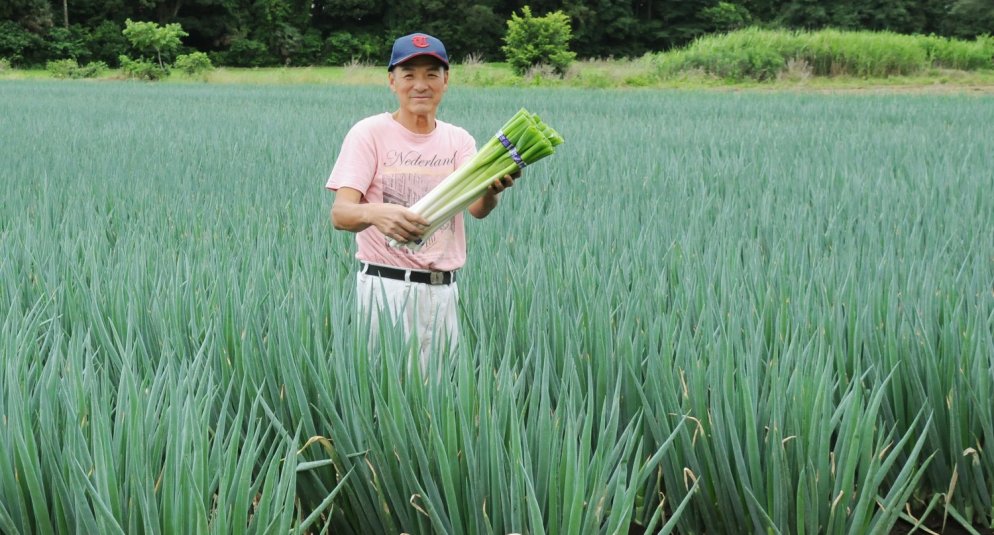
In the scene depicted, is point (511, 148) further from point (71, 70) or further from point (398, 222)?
point (71, 70)

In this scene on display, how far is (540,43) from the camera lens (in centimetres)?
2341

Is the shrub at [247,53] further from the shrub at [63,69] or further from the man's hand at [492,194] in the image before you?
the man's hand at [492,194]

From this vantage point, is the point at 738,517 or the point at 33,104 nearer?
the point at 738,517

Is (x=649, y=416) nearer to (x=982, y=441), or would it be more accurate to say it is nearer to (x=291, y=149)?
(x=982, y=441)

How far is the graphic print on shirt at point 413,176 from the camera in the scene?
193 cm

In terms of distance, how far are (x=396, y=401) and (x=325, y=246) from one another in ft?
6.00

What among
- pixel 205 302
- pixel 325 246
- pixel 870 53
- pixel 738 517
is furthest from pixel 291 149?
pixel 870 53

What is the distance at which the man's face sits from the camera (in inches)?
74.0

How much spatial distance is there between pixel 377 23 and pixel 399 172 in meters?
38.6

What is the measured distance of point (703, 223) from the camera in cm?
351


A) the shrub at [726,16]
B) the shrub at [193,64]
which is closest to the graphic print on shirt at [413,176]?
the shrub at [193,64]

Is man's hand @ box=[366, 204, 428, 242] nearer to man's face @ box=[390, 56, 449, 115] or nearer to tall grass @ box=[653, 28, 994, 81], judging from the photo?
man's face @ box=[390, 56, 449, 115]

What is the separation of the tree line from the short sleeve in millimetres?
32431

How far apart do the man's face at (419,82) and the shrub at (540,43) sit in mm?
21341
